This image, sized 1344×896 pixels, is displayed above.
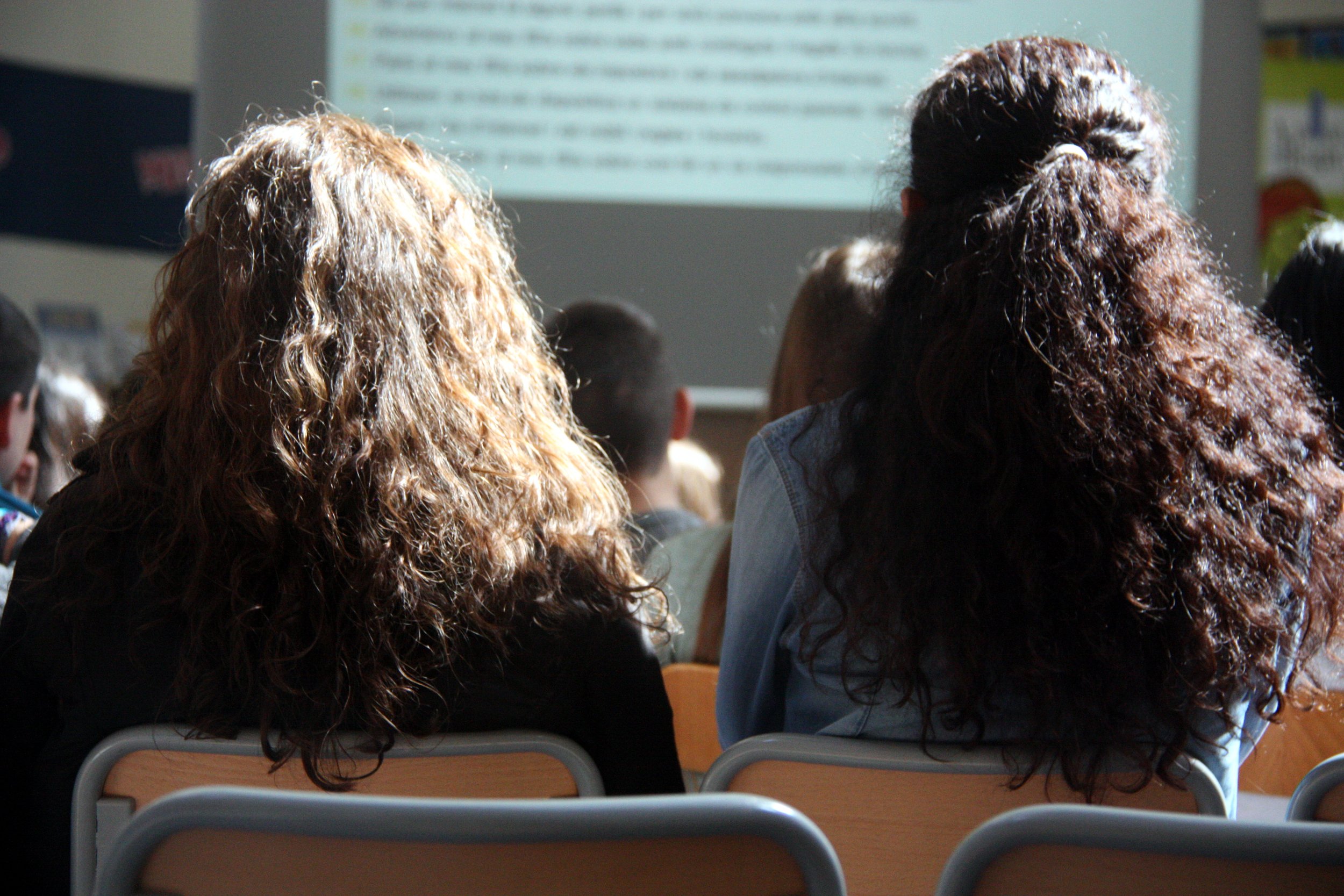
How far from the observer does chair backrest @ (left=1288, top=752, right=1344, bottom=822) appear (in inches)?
31.9

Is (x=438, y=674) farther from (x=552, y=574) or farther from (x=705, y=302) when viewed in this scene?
(x=705, y=302)

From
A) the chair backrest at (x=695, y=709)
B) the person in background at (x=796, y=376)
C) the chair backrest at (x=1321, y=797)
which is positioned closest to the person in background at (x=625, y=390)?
the person in background at (x=796, y=376)

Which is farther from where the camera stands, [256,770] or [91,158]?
[91,158]

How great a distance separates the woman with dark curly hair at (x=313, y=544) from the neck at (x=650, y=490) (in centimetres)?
96

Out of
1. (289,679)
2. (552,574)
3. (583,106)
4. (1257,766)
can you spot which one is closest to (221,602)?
(289,679)

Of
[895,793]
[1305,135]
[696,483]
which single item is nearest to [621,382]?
[696,483]

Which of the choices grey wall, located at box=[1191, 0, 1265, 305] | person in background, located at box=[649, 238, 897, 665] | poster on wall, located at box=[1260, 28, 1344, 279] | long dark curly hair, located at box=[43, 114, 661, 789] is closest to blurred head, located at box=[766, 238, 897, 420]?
A: person in background, located at box=[649, 238, 897, 665]

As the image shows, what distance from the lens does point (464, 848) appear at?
0.58m

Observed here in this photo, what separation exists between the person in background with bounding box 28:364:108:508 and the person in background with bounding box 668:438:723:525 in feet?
4.01

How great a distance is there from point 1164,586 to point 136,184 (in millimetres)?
5339

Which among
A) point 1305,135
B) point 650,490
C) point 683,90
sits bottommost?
point 650,490

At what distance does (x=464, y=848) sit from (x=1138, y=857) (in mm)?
378

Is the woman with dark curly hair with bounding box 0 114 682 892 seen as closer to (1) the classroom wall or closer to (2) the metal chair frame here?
(2) the metal chair frame

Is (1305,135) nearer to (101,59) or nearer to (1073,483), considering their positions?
(1073,483)
